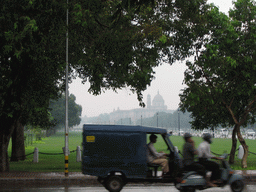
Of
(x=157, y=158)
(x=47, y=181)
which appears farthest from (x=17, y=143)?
(x=157, y=158)

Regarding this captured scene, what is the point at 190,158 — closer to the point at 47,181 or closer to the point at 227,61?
the point at 47,181

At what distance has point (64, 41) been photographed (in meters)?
16.4

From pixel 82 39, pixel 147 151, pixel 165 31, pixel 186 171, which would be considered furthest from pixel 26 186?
pixel 165 31

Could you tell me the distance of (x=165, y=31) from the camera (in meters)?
19.1

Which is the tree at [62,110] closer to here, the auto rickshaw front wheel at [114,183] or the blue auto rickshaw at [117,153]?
the auto rickshaw front wheel at [114,183]

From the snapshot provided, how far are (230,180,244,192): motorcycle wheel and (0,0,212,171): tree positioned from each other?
6.35 m

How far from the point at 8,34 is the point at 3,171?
6261 millimetres

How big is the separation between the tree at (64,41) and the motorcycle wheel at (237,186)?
6355 mm

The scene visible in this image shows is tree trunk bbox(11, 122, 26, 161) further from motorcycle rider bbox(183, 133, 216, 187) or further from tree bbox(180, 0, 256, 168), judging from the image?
motorcycle rider bbox(183, 133, 216, 187)

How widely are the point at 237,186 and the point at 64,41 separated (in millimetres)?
9645

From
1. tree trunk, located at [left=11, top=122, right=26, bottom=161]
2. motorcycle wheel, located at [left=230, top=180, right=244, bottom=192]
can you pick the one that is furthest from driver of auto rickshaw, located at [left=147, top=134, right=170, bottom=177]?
tree trunk, located at [left=11, top=122, right=26, bottom=161]

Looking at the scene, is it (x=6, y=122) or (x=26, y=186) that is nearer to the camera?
(x=26, y=186)

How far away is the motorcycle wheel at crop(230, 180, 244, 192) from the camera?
10156 mm

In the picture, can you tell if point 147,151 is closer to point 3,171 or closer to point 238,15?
point 3,171
